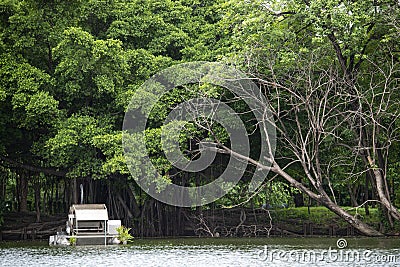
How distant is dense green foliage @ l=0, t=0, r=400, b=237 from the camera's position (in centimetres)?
2223

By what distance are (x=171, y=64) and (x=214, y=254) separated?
31.6ft

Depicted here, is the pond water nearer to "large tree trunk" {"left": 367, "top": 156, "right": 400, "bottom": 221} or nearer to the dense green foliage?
"large tree trunk" {"left": 367, "top": 156, "right": 400, "bottom": 221}

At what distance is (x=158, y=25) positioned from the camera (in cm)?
2678

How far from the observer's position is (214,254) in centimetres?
1806

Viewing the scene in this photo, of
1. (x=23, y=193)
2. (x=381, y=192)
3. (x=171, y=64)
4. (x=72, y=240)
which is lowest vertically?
(x=72, y=240)

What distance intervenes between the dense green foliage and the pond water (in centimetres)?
354

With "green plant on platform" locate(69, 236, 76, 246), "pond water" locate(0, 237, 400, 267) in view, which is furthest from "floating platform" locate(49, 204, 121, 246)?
"pond water" locate(0, 237, 400, 267)

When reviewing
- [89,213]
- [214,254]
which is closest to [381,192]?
[214,254]

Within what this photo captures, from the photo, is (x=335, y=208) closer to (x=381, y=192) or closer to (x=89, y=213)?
(x=381, y=192)

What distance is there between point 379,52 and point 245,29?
4134 mm

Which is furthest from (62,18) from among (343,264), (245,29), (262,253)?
(343,264)

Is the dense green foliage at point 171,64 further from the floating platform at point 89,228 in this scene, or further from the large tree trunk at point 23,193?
the large tree trunk at point 23,193

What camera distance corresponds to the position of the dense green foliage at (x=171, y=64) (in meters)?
22.2

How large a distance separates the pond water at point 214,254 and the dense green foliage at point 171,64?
3536 millimetres
